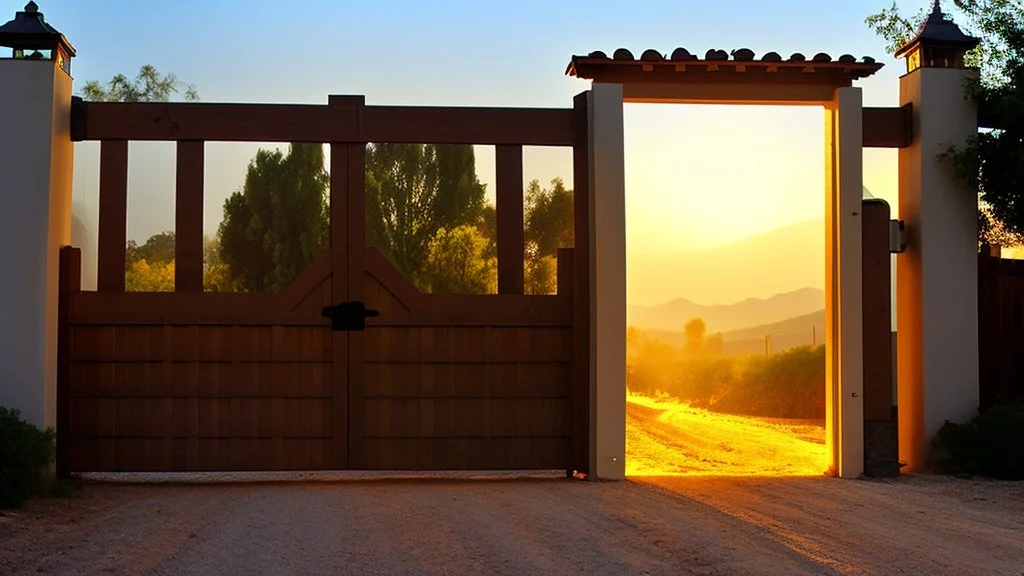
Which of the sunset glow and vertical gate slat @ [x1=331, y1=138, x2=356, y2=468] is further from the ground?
vertical gate slat @ [x1=331, y1=138, x2=356, y2=468]

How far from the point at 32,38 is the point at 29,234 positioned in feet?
5.48

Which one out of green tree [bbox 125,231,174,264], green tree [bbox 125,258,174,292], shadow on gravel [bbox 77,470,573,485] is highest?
green tree [bbox 125,231,174,264]

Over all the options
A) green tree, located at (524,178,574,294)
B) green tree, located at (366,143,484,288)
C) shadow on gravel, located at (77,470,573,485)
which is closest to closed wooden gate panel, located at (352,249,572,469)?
shadow on gravel, located at (77,470,573,485)

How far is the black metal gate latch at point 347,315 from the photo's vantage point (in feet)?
31.9

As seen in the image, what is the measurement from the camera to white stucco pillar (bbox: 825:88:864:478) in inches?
405

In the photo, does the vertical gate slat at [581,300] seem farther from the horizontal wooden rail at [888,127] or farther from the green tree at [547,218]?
the green tree at [547,218]

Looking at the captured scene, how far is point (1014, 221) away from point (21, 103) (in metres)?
9.09

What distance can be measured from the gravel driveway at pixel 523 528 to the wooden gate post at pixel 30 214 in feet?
3.44

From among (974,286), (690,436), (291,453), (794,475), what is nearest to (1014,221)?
(974,286)

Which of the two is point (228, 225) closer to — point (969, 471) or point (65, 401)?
point (65, 401)

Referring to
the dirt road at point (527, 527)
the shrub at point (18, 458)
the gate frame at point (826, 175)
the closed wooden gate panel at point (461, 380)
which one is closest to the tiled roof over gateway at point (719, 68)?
the gate frame at point (826, 175)

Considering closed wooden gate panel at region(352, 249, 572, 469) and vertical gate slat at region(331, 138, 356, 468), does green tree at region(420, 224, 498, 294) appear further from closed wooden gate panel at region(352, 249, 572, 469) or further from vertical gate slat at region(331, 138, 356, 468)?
vertical gate slat at region(331, 138, 356, 468)

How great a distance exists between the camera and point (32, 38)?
9648 millimetres

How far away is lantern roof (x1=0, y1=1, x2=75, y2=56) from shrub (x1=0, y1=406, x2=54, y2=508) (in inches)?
123
